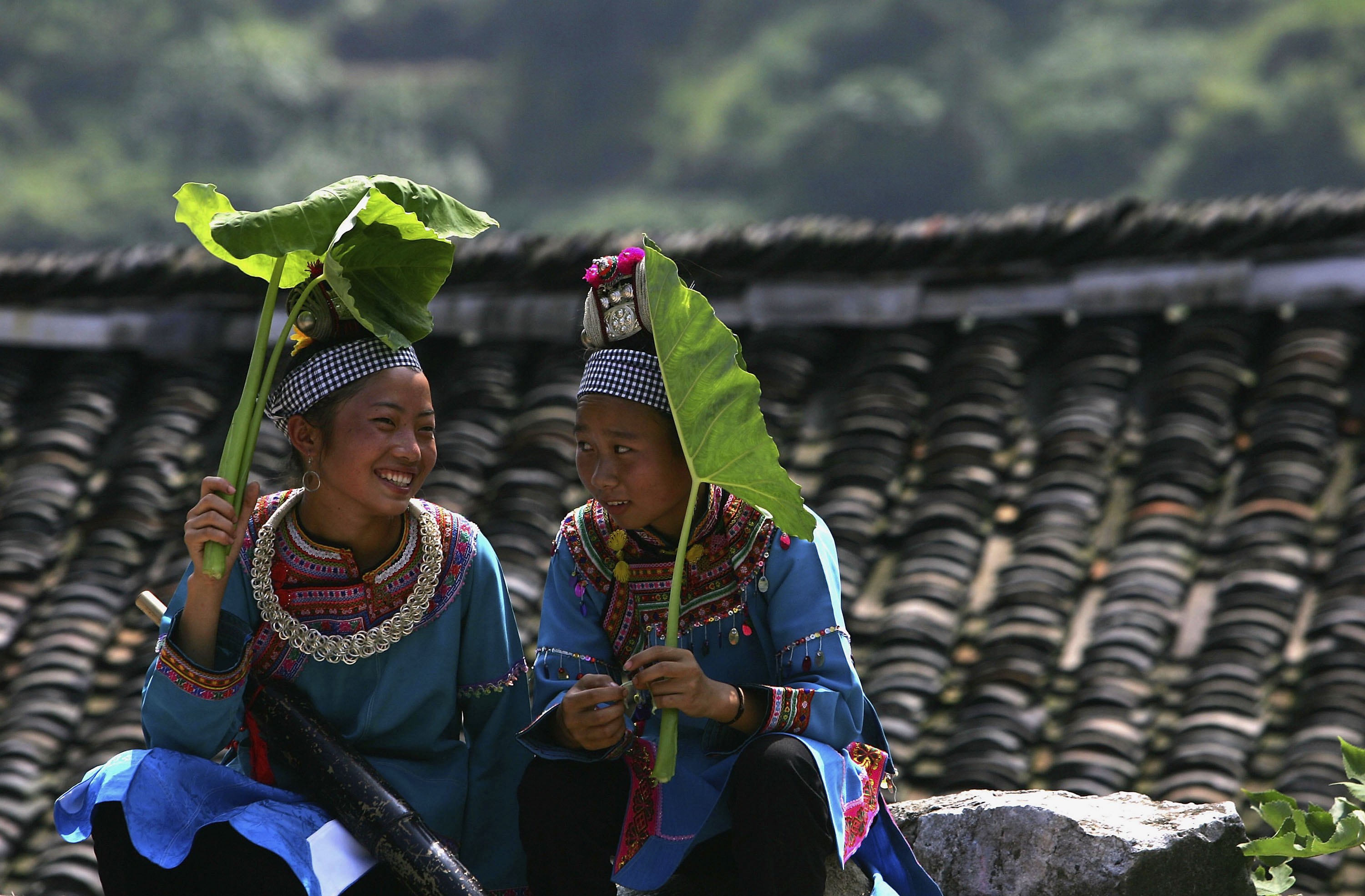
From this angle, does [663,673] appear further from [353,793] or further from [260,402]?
[260,402]

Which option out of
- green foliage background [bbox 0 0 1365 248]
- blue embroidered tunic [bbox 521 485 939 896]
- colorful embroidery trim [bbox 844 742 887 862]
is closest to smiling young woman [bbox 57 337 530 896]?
blue embroidered tunic [bbox 521 485 939 896]

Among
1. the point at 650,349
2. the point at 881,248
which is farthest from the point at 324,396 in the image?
the point at 881,248

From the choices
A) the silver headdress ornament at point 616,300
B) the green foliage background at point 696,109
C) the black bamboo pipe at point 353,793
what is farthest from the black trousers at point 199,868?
the green foliage background at point 696,109

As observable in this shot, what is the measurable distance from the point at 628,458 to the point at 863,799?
0.74 m

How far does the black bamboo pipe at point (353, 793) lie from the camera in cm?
283

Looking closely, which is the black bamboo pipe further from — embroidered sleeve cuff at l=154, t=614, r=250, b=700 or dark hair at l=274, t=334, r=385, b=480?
dark hair at l=274, t=334, r=385, b=480

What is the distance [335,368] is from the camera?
3092 mm

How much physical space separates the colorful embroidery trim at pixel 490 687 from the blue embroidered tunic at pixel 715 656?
16cm

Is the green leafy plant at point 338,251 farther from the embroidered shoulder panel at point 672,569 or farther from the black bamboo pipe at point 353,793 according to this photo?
the embroidered shoulder panel at point 672,569

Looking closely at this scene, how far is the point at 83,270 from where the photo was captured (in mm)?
7184

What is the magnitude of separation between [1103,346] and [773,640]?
11.1 ft

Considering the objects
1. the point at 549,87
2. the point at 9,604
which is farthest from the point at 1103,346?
the point at 549,87

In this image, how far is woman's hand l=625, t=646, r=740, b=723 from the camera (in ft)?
8.92

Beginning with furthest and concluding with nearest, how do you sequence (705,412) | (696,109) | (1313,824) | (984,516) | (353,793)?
(696,109) → (984,516) → (1313,824) → (353,793) → (705,412)
